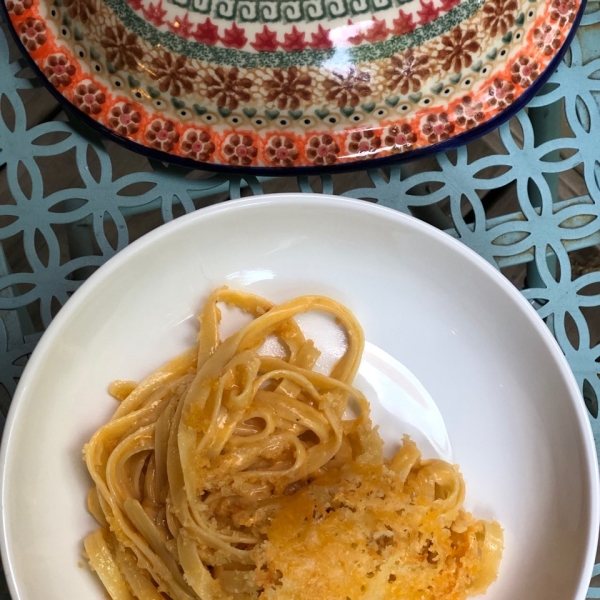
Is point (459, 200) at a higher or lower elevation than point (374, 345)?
higher

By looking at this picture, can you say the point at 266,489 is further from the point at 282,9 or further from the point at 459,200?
the point at 282,9

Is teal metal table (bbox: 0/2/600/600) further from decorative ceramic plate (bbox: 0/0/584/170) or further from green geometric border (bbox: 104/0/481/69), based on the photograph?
green geometric border (bbox: 104/0/481/69)

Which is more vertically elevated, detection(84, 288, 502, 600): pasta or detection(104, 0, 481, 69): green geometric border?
detection(104, 0, 481, 69): green geometric border

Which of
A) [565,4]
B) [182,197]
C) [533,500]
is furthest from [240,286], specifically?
[565,4]

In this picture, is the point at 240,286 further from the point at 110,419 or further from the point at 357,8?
the point at 357,8

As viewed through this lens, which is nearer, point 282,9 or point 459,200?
point 282,9

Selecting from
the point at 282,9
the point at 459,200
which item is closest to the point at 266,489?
the point at 459,200

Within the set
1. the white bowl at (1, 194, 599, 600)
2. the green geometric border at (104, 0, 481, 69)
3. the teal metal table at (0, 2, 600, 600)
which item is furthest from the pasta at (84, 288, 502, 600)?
the green geometric border at (104, 0, 481, 69)
